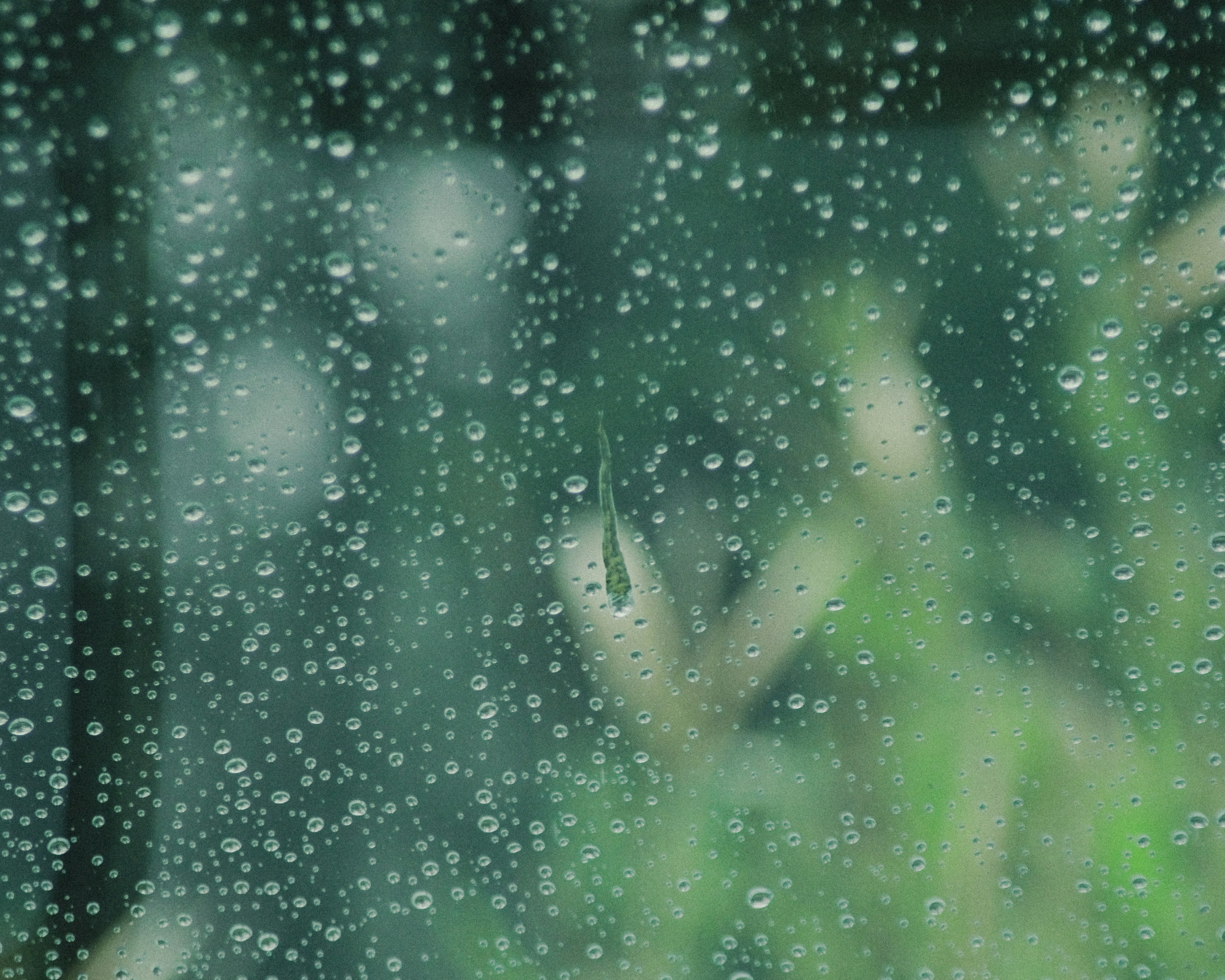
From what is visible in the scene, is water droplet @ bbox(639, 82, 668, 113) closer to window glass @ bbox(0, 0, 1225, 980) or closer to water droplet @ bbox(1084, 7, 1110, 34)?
window glass @ bbox(0, 0, 1225, 980)

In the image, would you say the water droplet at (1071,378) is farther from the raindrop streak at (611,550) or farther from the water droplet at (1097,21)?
the raindrop streak at (611,550)

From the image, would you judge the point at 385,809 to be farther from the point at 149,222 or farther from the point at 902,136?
the point at 902,136

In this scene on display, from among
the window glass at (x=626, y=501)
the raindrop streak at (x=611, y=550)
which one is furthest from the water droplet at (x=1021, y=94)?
the raindrop streak at (x=611, y=550)

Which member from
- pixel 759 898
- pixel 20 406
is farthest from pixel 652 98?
pixel 759 898

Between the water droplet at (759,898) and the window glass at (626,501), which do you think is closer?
the window glass at (626,501)

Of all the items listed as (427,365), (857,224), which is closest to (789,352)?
(857,224)

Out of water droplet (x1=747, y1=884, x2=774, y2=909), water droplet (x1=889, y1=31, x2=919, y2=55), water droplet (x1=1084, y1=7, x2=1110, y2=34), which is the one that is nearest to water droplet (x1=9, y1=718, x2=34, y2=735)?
water droplet (x1=747, y1=884, x2=774, y2=909)

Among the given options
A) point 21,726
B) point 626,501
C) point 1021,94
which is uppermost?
point 1021,94

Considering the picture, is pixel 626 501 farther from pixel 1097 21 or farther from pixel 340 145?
pixel 1097 21
